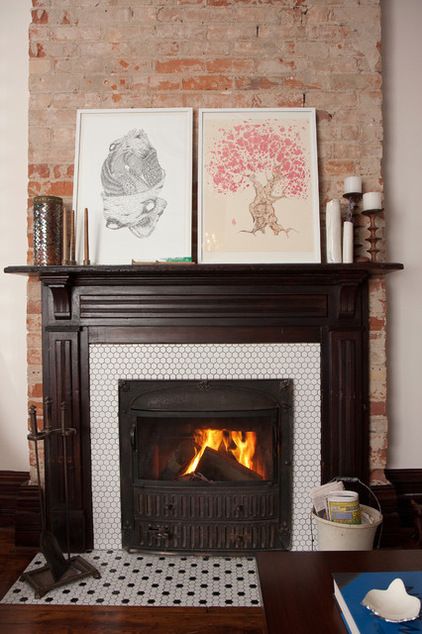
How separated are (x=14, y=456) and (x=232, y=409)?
48.9 inches

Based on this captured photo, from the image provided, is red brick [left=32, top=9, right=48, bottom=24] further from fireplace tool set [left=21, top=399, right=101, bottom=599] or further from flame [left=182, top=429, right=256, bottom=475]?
flame [left=182, top=429, right=256, bottom=475]

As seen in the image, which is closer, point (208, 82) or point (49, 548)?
point (49, 548)

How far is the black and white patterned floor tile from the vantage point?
2.08 m

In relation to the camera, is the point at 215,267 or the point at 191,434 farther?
the point at 191,434

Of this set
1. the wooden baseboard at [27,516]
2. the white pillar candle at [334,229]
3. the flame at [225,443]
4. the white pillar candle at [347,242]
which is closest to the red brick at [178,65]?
the white pillar candle at [334,229]

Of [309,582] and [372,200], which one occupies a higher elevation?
[372,200]

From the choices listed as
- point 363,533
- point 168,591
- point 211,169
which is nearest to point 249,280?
point 211,169

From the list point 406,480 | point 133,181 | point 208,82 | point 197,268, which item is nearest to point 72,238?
point 133,181

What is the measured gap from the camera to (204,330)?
2.49m

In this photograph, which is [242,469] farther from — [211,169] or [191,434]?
[211,169]

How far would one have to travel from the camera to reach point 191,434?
2.56 metres

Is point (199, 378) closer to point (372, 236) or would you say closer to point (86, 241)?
point (86, 241)

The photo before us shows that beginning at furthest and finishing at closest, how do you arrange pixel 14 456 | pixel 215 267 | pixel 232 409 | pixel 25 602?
pixel 14 456 → pixel 232 409 → pixel 215 267 → pixel 25 602

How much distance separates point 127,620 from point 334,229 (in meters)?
1.86
